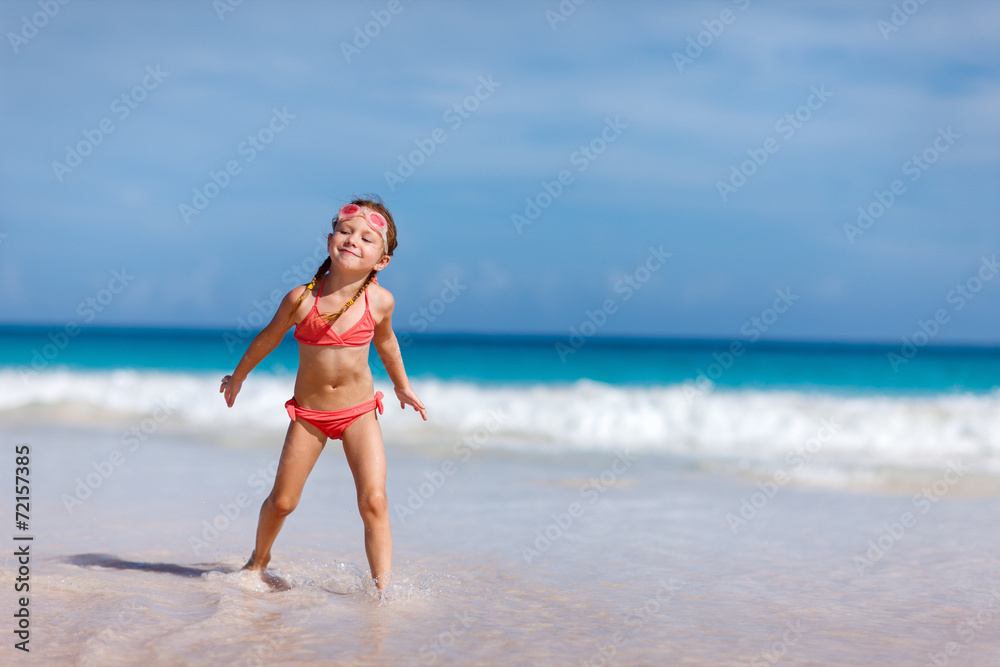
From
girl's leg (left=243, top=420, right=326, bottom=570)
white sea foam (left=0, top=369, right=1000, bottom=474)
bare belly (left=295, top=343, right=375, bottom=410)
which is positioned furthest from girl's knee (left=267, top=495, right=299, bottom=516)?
white sea foam (left=0, top=369, right=1000, bottom=474)

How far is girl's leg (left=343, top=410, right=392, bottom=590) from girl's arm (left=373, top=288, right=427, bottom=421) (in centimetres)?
23

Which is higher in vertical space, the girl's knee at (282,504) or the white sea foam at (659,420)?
the white sea foam at (659,420)

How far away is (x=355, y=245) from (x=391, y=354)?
1.86 ft

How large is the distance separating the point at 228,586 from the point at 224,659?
1.04 meters

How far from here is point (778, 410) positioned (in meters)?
12.8

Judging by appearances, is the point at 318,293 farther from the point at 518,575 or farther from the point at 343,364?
the point at 518,575

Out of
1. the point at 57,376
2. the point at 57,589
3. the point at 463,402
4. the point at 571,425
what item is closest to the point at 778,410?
the point at 571,425

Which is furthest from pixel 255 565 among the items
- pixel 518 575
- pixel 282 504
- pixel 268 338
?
pixel 518 575

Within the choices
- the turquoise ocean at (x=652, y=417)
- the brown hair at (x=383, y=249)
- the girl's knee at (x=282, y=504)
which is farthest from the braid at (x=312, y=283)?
the turquoise ocean at (x=652, y=417)

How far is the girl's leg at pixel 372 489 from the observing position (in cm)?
390

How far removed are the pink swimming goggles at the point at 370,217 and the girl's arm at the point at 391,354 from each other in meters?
0.25

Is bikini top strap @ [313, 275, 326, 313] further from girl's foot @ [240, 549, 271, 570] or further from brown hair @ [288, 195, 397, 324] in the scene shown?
girl's foot @ [240, 549, 271, 570]

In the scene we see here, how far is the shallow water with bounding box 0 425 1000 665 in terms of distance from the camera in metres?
3.28

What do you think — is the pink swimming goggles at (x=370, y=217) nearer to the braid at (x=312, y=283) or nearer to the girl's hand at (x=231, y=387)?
the braid at (x=312, y=283)
